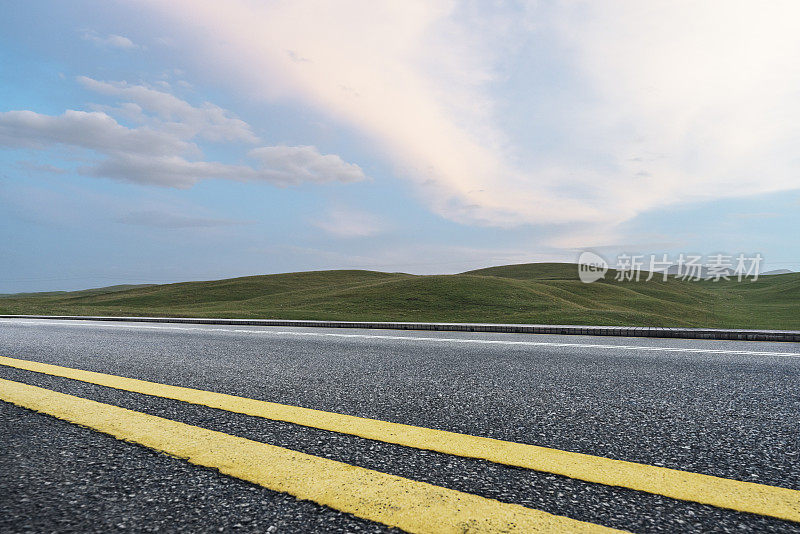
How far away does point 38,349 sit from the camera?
25.5 feet

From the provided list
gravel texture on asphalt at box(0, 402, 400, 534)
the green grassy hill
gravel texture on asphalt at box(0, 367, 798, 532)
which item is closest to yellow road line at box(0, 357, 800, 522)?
gravel texture on asphalt at box(0, 367, 798, 532)

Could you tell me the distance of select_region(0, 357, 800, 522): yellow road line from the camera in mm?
2002

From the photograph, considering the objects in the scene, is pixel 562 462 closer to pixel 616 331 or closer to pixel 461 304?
pixel 616 331

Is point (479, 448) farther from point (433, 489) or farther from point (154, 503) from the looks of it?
point (154, 503)

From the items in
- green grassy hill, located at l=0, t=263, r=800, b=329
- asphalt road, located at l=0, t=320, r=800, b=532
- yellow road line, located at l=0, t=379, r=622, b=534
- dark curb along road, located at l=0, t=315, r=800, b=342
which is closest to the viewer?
yellow road line, located at l=0, t=379, r=622, b=534

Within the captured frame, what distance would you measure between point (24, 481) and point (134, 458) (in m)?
0.46

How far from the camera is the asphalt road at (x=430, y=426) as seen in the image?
6.18 feet

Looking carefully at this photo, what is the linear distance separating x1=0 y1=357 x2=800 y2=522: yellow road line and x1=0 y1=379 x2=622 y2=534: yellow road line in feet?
1.57

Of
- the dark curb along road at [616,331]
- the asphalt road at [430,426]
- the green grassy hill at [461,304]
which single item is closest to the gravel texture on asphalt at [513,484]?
the asphalt road at [430,426]

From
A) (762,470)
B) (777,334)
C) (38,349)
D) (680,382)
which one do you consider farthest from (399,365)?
(777,334)

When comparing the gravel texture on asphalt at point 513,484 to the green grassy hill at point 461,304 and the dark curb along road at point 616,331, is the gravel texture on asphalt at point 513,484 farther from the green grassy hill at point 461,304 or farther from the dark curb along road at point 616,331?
the green grassy hill at point 461,304

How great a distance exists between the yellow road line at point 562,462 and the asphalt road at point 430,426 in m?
0.09

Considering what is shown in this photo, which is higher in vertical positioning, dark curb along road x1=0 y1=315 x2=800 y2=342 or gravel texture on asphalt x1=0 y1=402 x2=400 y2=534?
dark curb along road x1=0 y1=315 x2=800 y2=342

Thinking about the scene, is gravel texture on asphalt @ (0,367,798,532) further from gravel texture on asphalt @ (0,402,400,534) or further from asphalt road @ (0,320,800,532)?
gravel texture on asphalt @ (0,402,400,534)
